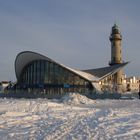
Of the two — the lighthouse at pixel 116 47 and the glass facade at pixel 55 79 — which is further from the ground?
the lighthouse at pixel 116 47

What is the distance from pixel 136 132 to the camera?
769 centimetres

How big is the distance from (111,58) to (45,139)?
2082 inches

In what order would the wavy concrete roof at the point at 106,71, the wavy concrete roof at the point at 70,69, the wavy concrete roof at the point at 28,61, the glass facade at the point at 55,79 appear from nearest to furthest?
the glass facade at the point at 55,79 < the wavy concrete roof at the point at 28,61 < the wavy concrete roof at the point at 70,69 < the wavy concrete roof at the point at 106,71

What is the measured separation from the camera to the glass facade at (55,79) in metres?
45.9

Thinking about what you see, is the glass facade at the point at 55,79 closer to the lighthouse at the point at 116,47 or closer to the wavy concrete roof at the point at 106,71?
the wavy concrete roof at the point at 106,71

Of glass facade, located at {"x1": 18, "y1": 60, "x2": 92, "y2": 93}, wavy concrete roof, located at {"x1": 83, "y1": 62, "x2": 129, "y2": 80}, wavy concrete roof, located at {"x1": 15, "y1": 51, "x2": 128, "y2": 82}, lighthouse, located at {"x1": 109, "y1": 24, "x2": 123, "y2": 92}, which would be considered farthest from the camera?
lighthouse, located at {"x1": 109, "y1": 24, "x2": 123, "y2": 92}

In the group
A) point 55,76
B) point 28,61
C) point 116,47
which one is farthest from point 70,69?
point 116,47

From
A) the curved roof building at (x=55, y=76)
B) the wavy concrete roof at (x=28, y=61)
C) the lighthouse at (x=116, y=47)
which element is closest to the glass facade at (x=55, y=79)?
the curved roof building at (x=55, y=76)

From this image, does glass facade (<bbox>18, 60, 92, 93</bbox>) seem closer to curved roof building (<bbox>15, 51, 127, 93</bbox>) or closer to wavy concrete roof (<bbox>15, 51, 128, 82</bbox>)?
curved roof building (<bbox>15, 51, 127, 93</bbox>)

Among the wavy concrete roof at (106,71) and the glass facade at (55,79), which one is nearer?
the glass facade at (55,79)

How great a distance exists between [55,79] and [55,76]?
45 cm

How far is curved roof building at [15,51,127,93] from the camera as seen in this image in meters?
45.9

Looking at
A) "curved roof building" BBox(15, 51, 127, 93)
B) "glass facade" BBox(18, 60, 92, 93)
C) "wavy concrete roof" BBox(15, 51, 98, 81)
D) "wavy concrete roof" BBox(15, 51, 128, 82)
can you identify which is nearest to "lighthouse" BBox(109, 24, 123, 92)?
"wavy concrete roof" BBox(15, 51, 128, 82)

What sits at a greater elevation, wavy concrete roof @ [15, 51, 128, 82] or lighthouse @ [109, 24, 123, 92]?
lighthouse @ [109, 24, 123, 92]
